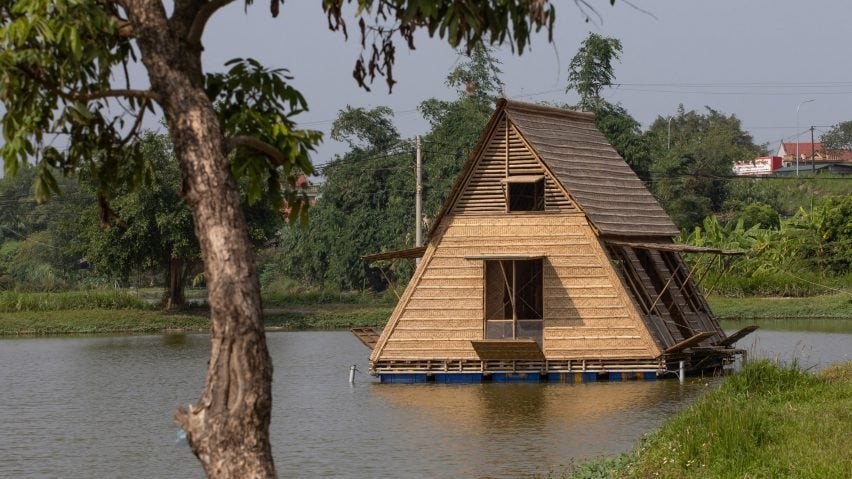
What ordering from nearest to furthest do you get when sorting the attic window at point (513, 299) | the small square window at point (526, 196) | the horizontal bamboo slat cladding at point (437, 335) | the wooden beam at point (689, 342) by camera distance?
the wooden beam at point (689, 342)
the horizontal bamboo slat cladding at point (437, 335)
the attic window at point (513, 299)
the small square window at point (526, 196)

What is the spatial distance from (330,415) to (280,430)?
205 cm

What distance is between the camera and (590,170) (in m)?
32.9

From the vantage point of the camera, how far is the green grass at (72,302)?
2207 inches

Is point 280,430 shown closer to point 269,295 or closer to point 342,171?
point 269,295

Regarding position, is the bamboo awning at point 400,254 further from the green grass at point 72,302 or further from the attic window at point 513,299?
the green grass at point 72,302

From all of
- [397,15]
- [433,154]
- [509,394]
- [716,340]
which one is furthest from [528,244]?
[433,154]

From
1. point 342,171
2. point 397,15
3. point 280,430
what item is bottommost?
point 280,430

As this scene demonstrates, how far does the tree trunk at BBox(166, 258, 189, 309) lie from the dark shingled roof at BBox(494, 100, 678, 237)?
82.2 ft

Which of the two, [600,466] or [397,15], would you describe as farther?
[600,466]

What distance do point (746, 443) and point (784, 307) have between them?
3824cm

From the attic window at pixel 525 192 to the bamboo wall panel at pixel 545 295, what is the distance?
0.79 metres

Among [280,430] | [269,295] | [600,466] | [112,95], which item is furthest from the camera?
[269,295]

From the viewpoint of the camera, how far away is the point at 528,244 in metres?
30.8

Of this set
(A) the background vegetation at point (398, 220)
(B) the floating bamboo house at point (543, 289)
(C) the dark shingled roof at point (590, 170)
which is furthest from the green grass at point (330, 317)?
(B) the floating bamboo house at point (543, 289)
